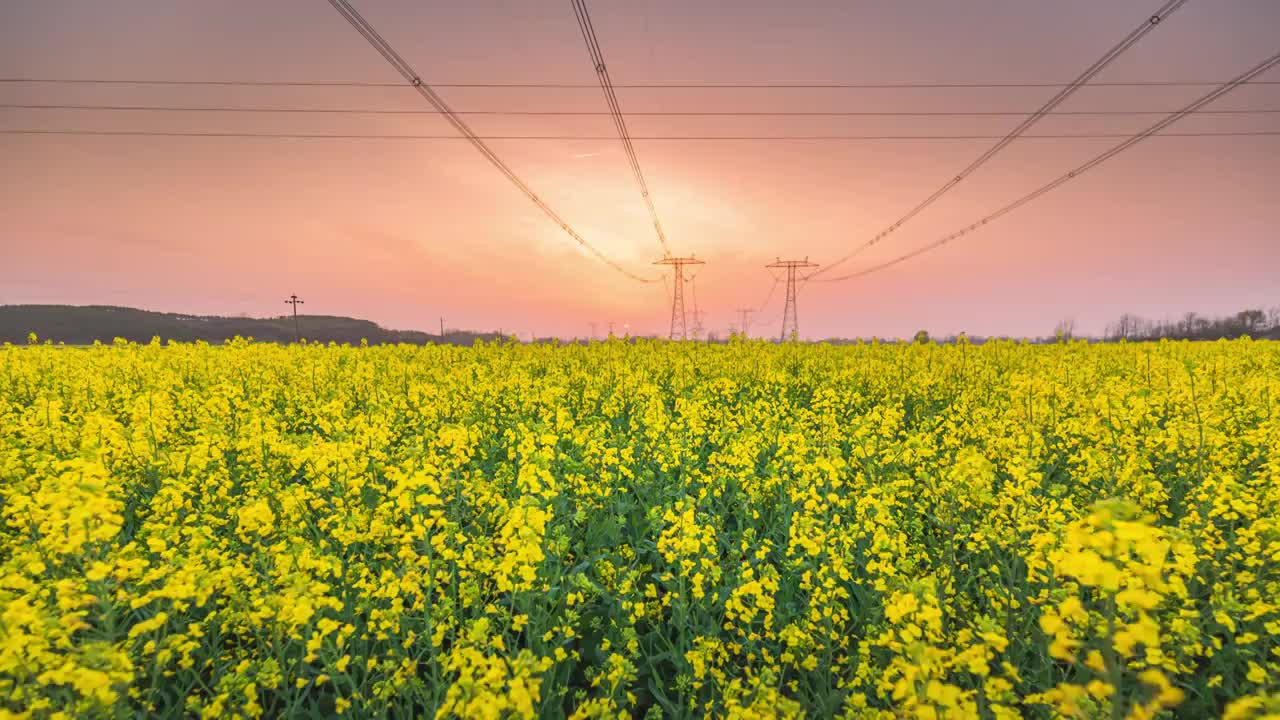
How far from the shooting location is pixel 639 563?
199 inches

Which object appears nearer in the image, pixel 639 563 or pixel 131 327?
pixel 639 563

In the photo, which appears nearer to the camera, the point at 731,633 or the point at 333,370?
the point at 731,633

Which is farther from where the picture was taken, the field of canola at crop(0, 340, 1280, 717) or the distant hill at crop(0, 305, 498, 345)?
the distant hill at crop(0, 305, 498, 345)

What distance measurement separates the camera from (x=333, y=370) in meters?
13.8

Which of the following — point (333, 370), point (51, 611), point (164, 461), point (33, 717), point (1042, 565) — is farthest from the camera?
point (333, 370)

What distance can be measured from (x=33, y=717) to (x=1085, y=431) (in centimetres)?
858

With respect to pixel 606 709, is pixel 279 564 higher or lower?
higher

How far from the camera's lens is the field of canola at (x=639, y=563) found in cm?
229

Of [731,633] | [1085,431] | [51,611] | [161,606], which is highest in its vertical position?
[1085,431]

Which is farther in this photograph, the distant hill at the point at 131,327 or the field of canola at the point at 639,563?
the distant hill at the point at 131,327

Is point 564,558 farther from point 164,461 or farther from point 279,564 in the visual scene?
point 164,461

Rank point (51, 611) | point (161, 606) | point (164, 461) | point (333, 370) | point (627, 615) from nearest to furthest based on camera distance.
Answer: point (51, 611) → point (161, 606) → point (627, 615) → point (164, 461) → point (333, 370)

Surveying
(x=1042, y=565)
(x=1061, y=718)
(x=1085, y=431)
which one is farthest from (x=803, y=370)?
(x=1061, y=718)

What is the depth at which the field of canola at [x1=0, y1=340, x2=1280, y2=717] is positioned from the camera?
2.29 metres
